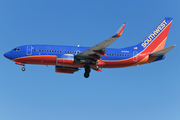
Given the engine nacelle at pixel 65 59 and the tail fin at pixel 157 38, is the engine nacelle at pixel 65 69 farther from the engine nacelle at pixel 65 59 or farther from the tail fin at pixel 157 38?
the tail fin at pixel 157 38

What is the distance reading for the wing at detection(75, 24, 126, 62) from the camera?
36550mm

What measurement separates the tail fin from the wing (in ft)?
28.6

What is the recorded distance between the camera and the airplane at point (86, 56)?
42.8 metres

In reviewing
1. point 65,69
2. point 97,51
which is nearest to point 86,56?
point 97,51

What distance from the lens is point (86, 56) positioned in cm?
4278

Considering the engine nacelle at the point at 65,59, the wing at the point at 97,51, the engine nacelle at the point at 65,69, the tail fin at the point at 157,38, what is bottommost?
the engine nacelle at the point at 65,69

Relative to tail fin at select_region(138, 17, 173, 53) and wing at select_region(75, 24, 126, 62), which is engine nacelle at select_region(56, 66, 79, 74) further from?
tail fin at select_region(138, 17, 173, 53)

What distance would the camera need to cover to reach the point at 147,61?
45.8 meters

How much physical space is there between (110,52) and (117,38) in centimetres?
826

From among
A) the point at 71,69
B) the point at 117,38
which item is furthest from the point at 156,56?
the point at 71,69

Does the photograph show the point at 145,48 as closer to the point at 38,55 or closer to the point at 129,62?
the point at 129,62

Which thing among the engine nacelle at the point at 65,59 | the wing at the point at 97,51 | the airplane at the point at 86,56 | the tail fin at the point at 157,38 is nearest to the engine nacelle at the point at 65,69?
the airplane at the point at 86,56

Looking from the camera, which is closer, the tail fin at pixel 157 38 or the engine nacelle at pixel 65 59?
the engine nacelle at pixel 65 59

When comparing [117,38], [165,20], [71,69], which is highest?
[165,20]
